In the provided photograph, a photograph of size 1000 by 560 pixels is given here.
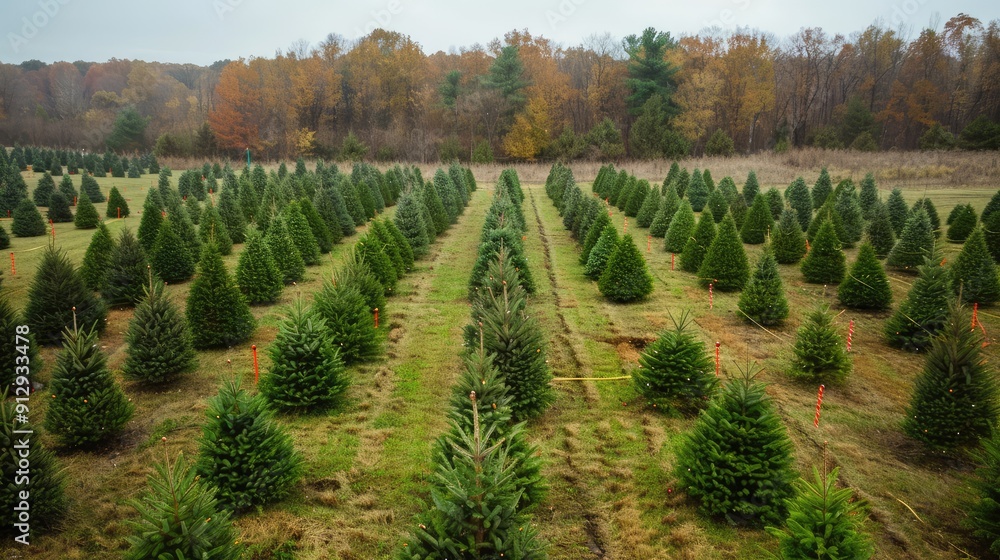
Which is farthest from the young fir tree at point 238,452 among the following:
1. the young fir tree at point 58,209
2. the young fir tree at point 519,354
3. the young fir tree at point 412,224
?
the young fir tree at point 58,209

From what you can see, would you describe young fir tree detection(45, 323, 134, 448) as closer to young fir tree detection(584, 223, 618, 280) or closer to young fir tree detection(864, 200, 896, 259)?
young fir tree detection(584, 223, 618, 280)

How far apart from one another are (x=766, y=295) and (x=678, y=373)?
5.91 metres

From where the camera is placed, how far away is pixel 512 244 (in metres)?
16.3

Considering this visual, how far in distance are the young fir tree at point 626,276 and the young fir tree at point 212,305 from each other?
33.4 feet

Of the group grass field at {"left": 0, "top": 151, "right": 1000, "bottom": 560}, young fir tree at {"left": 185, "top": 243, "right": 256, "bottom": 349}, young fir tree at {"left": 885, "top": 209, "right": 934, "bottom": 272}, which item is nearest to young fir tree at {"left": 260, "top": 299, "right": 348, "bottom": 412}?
grass field at {"left": 0, "top": 151, "right": 1000, "bottom": 560}

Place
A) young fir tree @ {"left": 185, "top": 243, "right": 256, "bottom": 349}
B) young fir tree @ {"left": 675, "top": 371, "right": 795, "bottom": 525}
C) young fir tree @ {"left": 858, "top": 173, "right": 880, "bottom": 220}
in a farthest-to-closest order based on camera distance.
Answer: young fir tree @ {"left": 858, "top": 173, "right": 880, "bottom": 220} → young fir tree @ {"left": 185, "top": 243, "right": 256, "bottom": 349} → young fir tree @ {"left": 675, "top": 371, "right": 795, "bottom": 525}

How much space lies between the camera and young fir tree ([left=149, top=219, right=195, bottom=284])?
18.3 metres

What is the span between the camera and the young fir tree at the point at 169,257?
60.0ft

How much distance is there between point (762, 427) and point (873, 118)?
70379mm

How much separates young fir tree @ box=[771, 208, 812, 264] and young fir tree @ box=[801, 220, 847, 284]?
252 cm

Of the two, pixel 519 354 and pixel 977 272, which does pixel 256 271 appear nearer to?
pixel 519 354

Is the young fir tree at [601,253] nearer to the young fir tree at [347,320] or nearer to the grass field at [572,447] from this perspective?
the grass field at [572,447]

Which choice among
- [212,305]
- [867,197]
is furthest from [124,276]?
[867,197]

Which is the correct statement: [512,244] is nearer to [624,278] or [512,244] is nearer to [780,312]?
[624,278]
